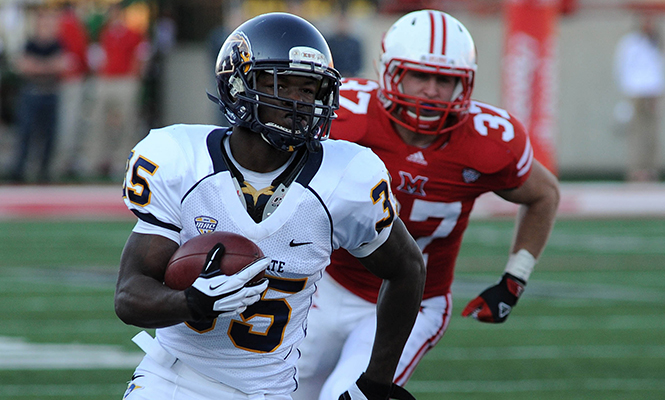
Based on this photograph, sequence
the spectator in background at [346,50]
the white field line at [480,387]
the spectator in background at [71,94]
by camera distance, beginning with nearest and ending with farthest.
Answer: the white field line at [480,387] < the spectator in background at [346,50] < the spectator in background at [71,94]

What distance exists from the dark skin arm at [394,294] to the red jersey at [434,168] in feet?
2.35

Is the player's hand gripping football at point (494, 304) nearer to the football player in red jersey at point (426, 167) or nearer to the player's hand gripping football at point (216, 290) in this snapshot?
the football player in red jersey at point (426, 167)

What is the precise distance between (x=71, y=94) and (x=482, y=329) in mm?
8820

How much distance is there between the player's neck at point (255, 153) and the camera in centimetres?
281

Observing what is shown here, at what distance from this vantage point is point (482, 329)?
6.53 metres

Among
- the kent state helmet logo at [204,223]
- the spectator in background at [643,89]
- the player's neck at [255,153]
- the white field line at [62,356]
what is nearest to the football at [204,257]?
the kent state helmet logo at [204,223]

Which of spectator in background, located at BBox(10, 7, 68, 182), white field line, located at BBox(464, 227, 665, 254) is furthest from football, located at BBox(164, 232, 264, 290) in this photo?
spectator in background, located at BBox(10, 7, 68, 182)

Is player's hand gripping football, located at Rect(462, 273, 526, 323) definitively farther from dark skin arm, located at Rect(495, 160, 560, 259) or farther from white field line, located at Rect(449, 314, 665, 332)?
white field line, located at Rect(449, 314, 665, 332)

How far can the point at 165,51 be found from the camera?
1589 cm

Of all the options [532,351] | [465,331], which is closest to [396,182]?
[532,351]

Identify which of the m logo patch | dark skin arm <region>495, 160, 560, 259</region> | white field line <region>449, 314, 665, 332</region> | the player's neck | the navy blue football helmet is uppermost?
the navy blue football helmet

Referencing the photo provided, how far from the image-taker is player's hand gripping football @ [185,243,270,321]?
2428 millimetres

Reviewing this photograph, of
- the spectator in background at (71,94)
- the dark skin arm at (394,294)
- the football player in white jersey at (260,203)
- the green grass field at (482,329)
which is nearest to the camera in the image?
the football player in white jersey at (260,203)

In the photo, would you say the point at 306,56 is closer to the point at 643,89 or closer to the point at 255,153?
the point at 255,153
